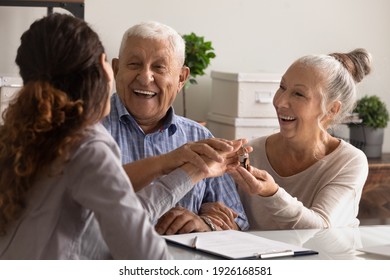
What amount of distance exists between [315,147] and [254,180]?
1.53ft

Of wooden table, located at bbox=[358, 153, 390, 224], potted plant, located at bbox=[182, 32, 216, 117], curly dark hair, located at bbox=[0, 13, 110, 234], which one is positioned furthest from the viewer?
wooden table, located at bbox=[358, 153, 390, 224]

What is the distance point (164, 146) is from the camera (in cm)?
217

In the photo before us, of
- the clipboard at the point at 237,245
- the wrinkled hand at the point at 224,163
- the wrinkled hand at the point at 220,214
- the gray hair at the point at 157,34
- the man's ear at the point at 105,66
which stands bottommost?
the wrinkled hand at the point at 220,214

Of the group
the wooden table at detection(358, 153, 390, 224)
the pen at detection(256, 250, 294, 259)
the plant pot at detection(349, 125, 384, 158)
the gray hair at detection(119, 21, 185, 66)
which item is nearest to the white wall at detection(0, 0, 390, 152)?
the plant pot at detection(349, 125, 384, 158)

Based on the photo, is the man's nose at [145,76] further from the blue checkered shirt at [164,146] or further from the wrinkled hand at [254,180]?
the wrinkled hand at [254,180]

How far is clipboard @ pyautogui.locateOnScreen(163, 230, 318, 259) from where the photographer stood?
148 cm

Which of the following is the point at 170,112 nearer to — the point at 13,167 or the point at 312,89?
the point at 312,89

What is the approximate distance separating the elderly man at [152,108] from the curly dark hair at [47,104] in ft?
3.04

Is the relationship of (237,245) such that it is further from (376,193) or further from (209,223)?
(376,193)

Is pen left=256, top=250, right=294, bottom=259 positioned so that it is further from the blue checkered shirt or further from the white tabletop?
the blue checkered shirt

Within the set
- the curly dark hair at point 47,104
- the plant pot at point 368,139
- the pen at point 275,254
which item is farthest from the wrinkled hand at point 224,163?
the plant pot at point 368,139

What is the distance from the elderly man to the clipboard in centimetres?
43

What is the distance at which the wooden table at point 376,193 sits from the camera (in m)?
3.76

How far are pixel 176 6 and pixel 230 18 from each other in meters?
0.32
